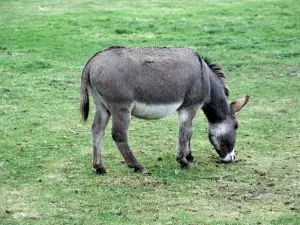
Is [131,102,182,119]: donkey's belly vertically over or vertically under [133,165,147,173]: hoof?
over

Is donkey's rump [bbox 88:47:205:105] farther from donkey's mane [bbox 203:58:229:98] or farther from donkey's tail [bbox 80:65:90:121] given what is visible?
donkey's mane [bbox 203:58:229:98]

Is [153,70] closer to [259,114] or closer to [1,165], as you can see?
[1,165]

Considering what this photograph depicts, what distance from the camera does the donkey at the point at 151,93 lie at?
8297mm

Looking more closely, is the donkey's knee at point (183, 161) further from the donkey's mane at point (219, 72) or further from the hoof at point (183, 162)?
the donkey's mane at point (219, 72)

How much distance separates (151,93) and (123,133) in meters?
0.62

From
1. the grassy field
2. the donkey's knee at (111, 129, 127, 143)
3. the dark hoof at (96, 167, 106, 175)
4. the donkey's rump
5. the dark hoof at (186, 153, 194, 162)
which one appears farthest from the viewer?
the dark hoof at (186, 153, 194, 162)

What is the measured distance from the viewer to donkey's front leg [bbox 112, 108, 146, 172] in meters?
8.27

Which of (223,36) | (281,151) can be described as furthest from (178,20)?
(281,151)

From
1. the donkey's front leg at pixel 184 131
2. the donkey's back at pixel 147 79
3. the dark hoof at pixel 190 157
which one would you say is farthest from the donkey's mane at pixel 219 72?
the dark hoof at pixel 190 157

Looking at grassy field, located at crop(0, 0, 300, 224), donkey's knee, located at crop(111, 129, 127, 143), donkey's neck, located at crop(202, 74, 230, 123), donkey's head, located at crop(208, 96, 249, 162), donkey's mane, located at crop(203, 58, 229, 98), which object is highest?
donkey's mane, located at crop(203, 58, 229, 98)

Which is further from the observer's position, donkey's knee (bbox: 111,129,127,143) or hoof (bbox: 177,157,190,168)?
hoof (bbox: 177,157,190,168)

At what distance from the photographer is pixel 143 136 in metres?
10.5

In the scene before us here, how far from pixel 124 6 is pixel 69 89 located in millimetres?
9920

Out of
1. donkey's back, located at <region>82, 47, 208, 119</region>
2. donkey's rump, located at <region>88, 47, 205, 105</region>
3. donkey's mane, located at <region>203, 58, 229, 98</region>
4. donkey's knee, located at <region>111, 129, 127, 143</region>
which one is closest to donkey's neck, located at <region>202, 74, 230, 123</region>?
donkey's mane, located at <region>203, 58, 229, 98</region>
